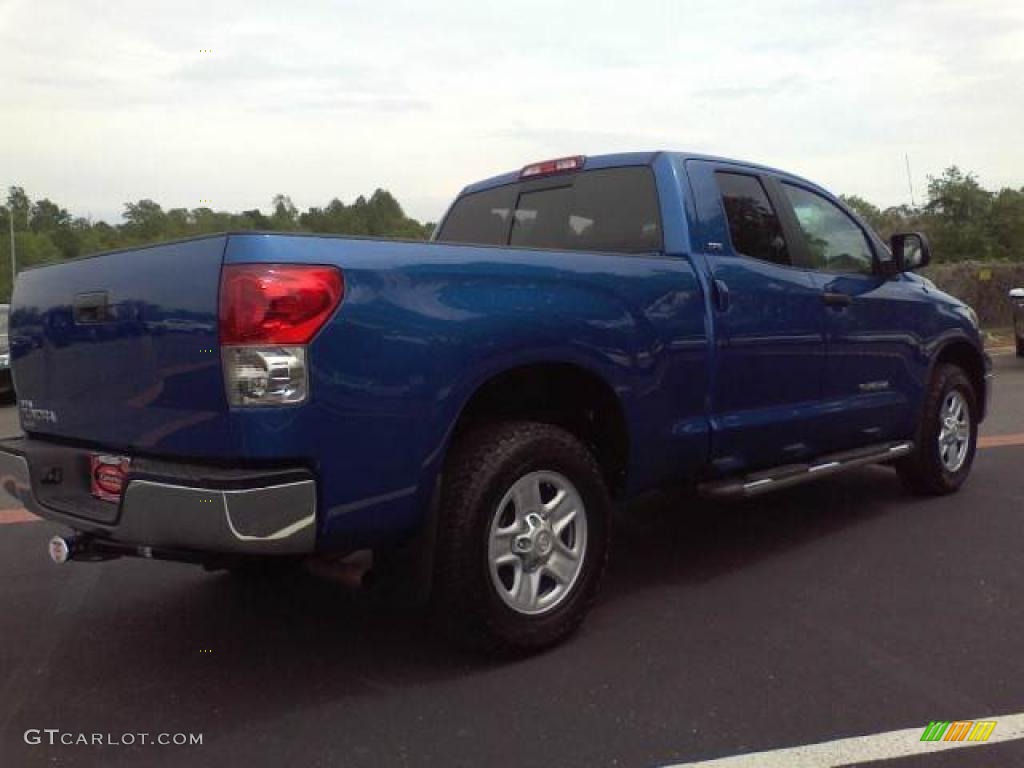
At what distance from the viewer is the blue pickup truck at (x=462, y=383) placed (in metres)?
2.79

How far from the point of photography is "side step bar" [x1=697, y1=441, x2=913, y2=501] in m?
4.19

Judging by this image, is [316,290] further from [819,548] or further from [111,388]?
[819,548]

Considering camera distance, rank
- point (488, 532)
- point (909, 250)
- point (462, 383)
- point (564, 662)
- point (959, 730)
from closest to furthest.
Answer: point (959, 730) < point (462, 383) < point (488, 532) < point (564, 662) < point (909, 250)

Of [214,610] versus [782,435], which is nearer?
[214,610]

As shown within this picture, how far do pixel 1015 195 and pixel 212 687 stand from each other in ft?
117

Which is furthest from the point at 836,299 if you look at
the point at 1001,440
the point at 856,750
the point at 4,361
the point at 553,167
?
the point at 4,361

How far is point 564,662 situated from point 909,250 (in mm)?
3474

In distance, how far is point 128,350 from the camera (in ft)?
10.1

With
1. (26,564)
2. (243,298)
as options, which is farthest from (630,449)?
(26,564)

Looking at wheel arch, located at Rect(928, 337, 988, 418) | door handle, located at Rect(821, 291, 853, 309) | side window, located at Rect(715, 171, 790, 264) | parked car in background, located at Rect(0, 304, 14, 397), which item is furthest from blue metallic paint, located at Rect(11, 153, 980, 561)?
parked car in background, located at Rect(0, 304, 14, 397)

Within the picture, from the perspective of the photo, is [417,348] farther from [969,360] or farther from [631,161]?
[969,360]

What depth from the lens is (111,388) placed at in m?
3.14

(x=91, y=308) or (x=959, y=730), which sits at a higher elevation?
(x=91, y=308)

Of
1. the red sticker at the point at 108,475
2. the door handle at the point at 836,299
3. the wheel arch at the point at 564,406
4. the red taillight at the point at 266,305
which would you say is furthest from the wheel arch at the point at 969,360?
the red sticker at the point at 108,475
